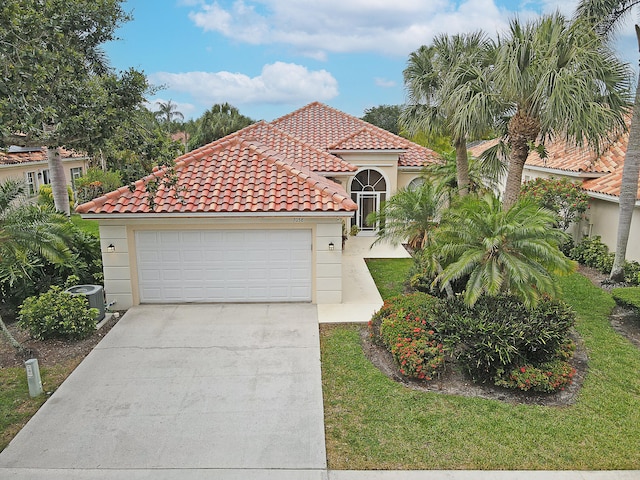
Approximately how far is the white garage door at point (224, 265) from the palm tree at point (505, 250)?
164 inches

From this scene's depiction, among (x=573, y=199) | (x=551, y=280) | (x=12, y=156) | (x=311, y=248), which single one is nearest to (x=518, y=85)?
(x=551, y=280)

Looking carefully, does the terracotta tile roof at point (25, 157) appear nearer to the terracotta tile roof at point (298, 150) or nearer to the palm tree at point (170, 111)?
the terracotta tile roof at point (298, 150)

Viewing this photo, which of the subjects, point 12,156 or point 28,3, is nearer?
point 28,3

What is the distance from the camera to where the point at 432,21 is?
16812mm

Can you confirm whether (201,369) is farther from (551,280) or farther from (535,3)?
(535,3)

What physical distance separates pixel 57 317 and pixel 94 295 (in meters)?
1.29

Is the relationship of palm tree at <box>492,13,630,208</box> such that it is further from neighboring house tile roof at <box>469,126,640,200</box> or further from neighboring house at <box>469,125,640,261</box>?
neighboring house tile roof at <box>469,126,640,200</box>

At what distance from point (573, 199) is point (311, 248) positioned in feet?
34.7

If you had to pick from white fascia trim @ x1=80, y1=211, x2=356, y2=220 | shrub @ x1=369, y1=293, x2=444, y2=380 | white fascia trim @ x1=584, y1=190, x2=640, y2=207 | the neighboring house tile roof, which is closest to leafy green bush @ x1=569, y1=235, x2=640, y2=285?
white fascia trim @ x1=584, y1=190, x2=640, y2=207

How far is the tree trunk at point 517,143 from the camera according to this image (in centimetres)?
1143

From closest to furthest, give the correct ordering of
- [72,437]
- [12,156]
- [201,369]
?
[72,437], [201,369], [12,156]

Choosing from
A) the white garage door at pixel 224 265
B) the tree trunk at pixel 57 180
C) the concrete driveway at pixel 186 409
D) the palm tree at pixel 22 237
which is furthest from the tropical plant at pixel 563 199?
the tree trunk at pixel 57 180

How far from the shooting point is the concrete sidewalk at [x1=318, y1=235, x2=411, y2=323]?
11805 mm

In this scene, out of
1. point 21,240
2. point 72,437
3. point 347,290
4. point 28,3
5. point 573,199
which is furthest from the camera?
point 573,199
